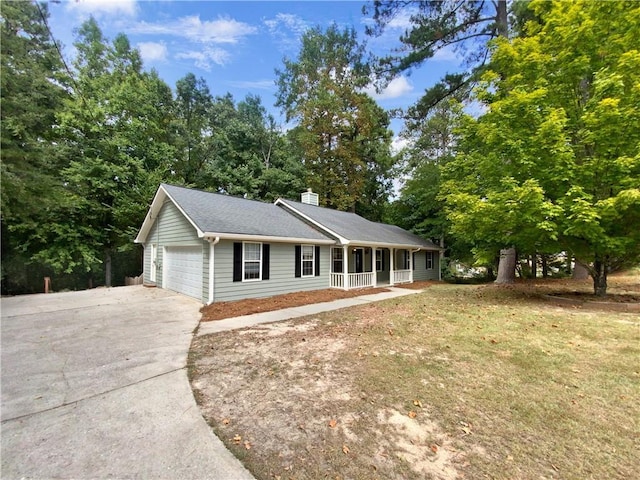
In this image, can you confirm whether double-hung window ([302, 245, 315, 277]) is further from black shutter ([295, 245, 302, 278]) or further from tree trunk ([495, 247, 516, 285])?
tree trunk ([495, 247, 516, 285])

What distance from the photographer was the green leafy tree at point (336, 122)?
2367 cm

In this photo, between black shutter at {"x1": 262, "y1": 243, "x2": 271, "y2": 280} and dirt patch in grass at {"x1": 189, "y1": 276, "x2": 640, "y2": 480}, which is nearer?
dirt patch in grass at {"x1": 189, "y1": 276, "x2": 640, "y2": 480}

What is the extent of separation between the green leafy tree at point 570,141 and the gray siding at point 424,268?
8.93 meters

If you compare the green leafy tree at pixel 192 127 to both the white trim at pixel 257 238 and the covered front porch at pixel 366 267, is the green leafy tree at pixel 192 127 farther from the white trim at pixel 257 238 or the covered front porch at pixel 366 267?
the white trim at pixel 257 238

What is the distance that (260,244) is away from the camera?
1063 centimetres

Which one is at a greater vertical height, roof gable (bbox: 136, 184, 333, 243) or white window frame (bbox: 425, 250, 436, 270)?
roof gable (bbox: 136, 184, 333, 243)


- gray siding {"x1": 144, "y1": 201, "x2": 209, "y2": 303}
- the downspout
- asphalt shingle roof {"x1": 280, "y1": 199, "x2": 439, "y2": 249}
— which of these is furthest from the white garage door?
asphalt shingle roof {"x1": 280, "y1": 199, "x2": 439, "y2": 249}

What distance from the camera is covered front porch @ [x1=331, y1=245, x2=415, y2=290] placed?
1352cm

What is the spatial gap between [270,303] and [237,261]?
1.82m

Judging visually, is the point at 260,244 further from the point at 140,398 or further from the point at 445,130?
the point at 445,130

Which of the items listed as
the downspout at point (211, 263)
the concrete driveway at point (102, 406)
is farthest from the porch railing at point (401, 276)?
the concrete driveway at point (102, 406)

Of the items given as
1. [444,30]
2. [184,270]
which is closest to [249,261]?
[184,270]

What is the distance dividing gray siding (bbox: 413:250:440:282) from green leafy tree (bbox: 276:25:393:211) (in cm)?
757

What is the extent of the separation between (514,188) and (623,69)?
434 cm
